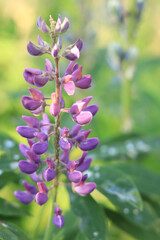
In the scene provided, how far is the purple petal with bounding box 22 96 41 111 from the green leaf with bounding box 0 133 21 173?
53 cm

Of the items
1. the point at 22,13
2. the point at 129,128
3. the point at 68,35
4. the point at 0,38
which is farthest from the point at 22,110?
the point at 22,13

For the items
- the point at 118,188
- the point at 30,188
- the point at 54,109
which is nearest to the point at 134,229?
the point at 118,188

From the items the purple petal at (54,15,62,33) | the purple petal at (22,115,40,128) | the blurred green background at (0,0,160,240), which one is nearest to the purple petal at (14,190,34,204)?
the purple petal at (22,115,40,128)

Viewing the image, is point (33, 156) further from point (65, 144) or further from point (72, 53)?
point (72, 53)

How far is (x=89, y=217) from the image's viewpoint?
1704 millimetres

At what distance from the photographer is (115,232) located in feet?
8.70

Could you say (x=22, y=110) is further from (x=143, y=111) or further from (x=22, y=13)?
(x=22, y=13)

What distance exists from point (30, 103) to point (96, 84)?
3.32m

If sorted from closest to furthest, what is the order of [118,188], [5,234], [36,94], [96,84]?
[5,234] < [36,94] < [118,188] < [96,84]

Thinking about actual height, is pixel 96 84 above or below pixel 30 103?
above

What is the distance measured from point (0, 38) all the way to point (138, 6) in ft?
9.02

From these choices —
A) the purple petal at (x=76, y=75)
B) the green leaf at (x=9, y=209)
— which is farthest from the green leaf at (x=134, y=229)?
the purple petal at (x=76, y=75)

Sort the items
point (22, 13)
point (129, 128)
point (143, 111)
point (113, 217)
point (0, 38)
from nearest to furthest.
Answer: point (113, 217) → point (129, 128) → point (143, 111) → point (0, 38) → point (22, 13)

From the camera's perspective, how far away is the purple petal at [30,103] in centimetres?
146
